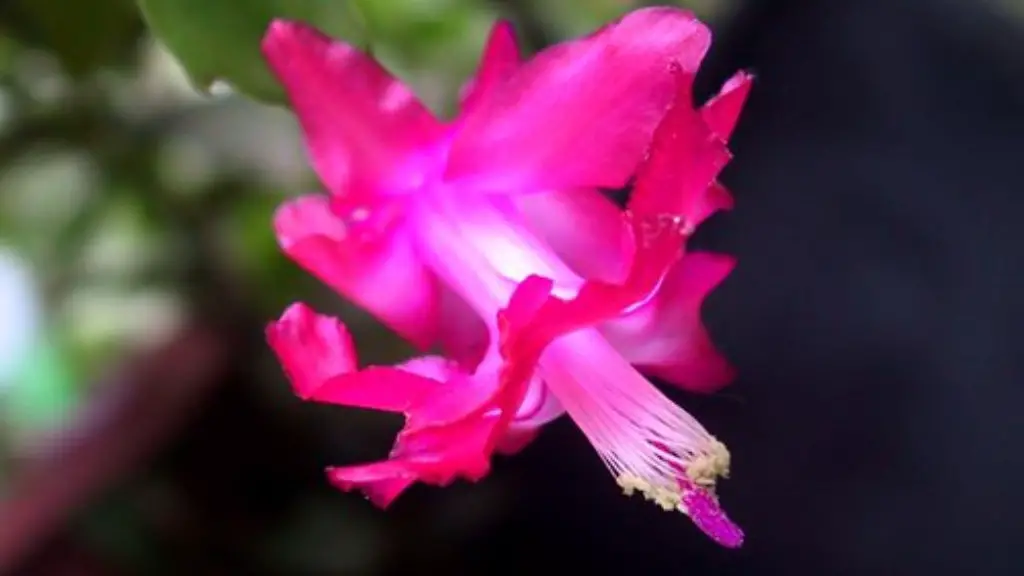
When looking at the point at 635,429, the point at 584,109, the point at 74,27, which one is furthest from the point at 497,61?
the point at 74,27

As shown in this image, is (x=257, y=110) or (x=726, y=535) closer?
(x=726, y=535)

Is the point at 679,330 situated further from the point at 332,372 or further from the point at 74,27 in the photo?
the point at 74,27

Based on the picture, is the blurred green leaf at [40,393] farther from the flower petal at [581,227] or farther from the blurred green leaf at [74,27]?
the flower petal at [581,227]

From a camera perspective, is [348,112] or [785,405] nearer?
[348,112]

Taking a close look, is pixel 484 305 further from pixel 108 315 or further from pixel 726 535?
pixel 108 315

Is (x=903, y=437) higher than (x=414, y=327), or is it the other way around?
(x=414, y=327)

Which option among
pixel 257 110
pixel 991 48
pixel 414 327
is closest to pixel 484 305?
pixel 414 327
